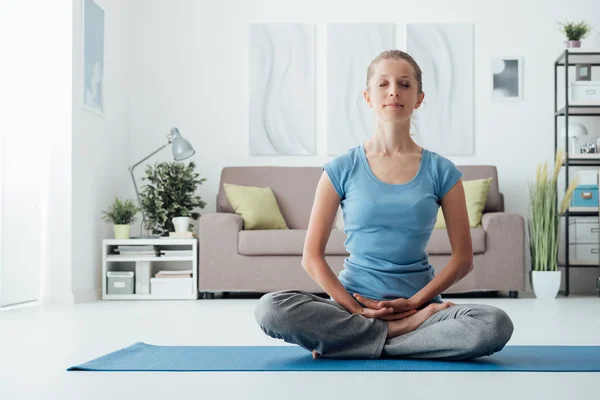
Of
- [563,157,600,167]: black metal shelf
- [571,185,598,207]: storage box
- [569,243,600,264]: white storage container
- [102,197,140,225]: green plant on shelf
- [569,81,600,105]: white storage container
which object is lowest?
[569,243,600,264]: white storage container

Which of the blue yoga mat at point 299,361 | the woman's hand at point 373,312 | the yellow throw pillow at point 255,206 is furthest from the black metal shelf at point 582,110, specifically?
the woman's hand at point 373,312

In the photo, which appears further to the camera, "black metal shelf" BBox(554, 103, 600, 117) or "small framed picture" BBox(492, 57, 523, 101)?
"small framed picture" BBox(492, 57, 523, 101)

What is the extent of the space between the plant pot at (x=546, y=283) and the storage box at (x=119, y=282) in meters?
2.66

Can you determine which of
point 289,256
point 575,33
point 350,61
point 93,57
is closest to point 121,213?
point 93,57

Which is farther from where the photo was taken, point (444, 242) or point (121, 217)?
point (121, 217)

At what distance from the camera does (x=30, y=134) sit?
5.16 metres

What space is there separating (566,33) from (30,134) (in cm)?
367

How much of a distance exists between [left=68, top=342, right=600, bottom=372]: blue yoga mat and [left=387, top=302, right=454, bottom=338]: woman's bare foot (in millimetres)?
77

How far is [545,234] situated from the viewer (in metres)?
5.63

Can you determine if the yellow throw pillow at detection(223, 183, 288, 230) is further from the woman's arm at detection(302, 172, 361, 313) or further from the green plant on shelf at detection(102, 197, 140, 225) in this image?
the woman's arm at detection(302, 172, 361, 313)

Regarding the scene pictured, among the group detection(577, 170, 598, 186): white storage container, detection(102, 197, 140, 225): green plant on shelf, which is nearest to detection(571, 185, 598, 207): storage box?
detection(577, 170, 598, 186): white storage container

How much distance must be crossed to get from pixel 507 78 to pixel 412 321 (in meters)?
4.42

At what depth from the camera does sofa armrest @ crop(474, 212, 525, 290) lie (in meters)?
5.34

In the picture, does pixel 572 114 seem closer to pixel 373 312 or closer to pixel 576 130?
pixel 576 130
